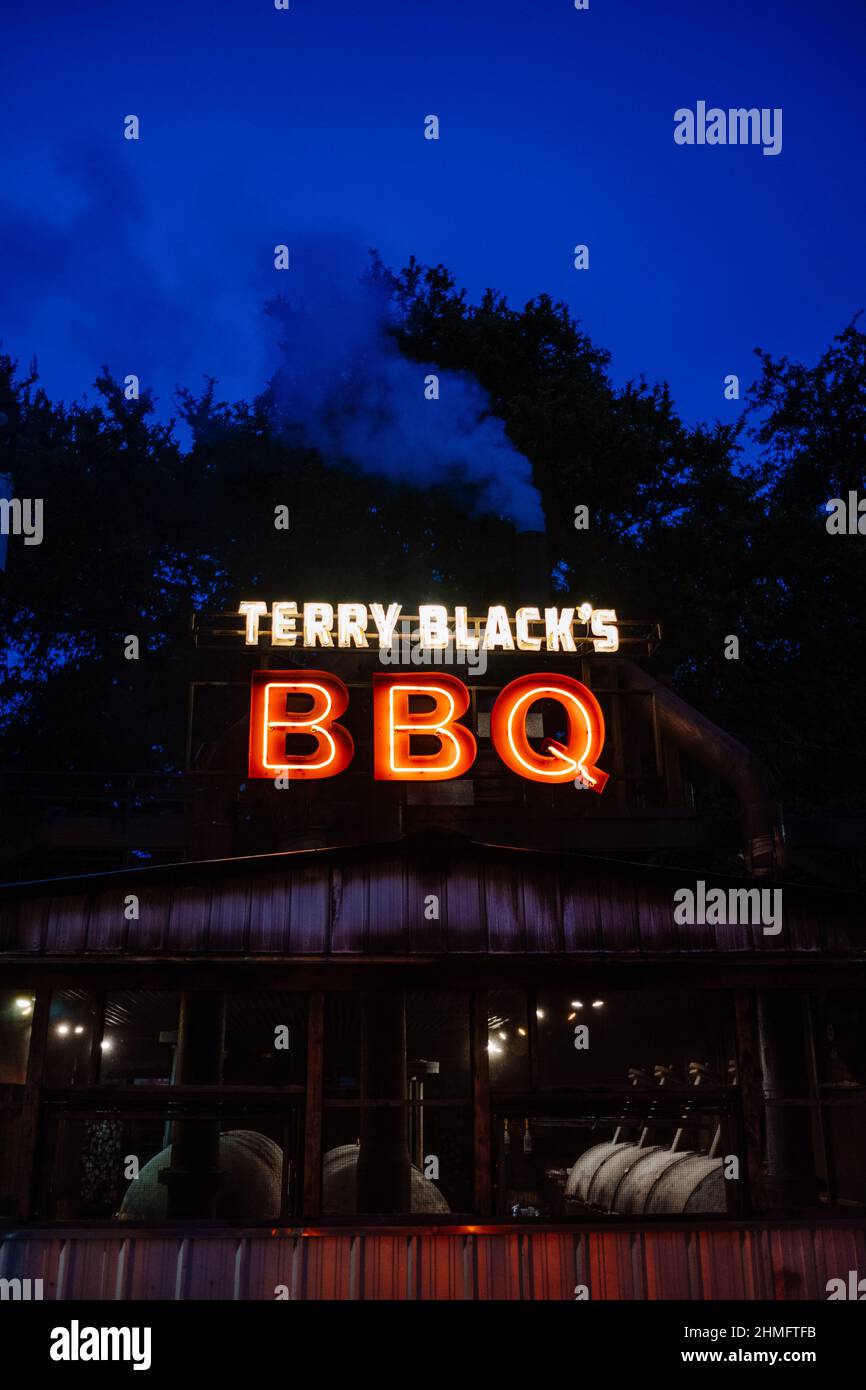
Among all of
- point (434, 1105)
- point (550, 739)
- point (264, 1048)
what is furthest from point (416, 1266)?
point (264, 1048)

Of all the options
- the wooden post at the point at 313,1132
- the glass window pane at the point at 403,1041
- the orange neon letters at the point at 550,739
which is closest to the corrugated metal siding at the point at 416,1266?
the wooden post at the point at 313,1132

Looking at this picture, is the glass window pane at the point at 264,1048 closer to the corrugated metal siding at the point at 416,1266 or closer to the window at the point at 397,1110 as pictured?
the window at the point at 397,1110

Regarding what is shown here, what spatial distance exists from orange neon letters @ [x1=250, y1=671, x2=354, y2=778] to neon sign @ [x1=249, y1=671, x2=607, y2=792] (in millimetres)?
19

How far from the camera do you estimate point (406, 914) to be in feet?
36.5

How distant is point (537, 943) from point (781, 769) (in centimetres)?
2439

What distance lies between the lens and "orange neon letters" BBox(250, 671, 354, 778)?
20.1 m

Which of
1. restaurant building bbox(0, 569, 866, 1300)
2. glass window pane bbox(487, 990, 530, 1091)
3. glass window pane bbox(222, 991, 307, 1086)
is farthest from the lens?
glass window pane bbox(487, 990, 530, 1091)

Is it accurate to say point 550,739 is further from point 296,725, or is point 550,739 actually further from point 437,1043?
point 437,1043

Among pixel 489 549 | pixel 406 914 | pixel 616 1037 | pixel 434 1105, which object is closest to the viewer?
pixel 434 1105

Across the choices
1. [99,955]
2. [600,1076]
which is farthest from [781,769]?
[99,955]

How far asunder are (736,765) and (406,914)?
10848 mm

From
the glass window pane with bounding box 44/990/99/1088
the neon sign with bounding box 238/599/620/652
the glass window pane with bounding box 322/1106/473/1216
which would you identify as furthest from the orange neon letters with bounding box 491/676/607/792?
the glass window pane with bounding box 44/990/99/1088

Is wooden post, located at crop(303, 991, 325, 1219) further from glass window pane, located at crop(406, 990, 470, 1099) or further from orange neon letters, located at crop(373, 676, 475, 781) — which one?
orange neon letters, located at crop(373, 676, 475, 781)
